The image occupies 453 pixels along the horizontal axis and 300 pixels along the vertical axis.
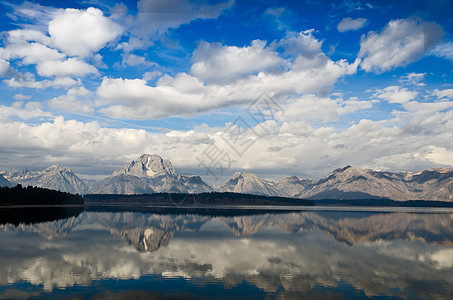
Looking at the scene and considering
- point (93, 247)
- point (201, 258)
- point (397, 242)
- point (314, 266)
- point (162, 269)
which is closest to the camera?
point (162, 269)

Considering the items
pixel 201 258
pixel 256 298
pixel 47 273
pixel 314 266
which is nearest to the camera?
pixel 256 298

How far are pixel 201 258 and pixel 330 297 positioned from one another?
25195mm

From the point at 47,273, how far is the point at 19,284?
18.5 ft

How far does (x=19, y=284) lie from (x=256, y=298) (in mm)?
25205

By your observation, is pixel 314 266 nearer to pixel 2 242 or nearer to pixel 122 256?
pixel 122 256

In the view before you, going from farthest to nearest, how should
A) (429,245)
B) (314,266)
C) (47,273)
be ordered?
(429,245)
(314,266)
(47,273)

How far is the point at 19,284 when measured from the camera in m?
35.1

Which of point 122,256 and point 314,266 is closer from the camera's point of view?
point 314,266

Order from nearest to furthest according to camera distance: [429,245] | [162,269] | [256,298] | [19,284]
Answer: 1. [256,298]
2. [19,284]
3. [162,269]
4. [429,245]

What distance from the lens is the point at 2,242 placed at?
6469 centimetres

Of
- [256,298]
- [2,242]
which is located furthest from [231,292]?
[2,242]

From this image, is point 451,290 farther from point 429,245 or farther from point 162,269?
point 429,245

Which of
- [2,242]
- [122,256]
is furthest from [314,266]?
[2,242]

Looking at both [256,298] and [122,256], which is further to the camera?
[122,256]
